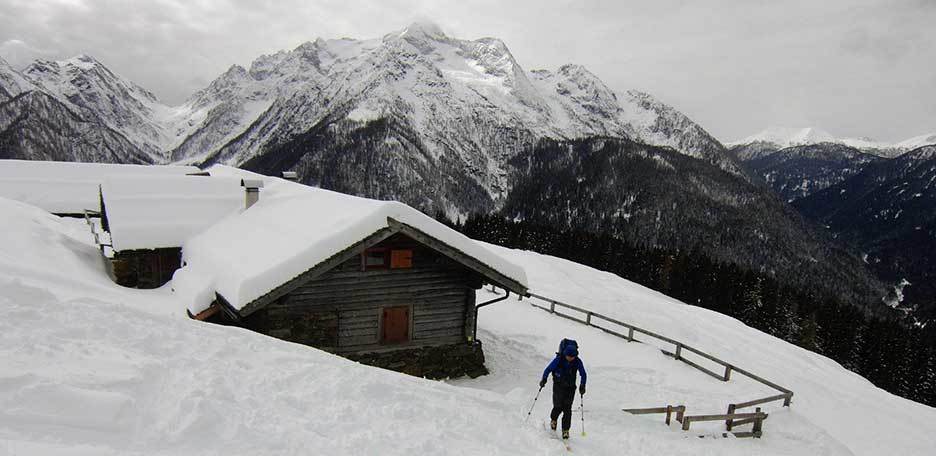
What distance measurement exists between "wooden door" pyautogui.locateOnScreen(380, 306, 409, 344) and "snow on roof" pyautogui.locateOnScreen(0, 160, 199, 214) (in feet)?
95.7

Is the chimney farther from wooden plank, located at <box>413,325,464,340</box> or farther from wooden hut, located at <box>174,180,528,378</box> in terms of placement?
wooden plank, located at <box>413,325,464,340</box>

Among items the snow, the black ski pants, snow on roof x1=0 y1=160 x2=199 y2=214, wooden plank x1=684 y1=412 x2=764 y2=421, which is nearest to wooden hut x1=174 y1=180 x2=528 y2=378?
the snow

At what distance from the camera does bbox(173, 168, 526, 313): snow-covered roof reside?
1227 centimetres

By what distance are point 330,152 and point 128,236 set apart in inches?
6905

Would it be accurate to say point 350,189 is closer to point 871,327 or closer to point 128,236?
point 871,327

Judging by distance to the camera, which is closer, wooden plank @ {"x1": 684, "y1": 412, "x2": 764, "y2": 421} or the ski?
the ski

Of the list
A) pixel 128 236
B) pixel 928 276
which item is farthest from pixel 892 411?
pixel 928 276

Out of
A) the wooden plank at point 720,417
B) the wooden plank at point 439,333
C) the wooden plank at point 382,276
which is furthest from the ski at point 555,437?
the wooden plank at point 382,276

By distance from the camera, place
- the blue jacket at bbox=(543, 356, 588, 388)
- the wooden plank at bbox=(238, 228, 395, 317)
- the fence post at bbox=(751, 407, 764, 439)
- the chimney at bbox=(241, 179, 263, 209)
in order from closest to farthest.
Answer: the blue jacket at bbox=(543, 356, 588, 388)
the wooden plank at bbox=(238, 228, 395, 317)
the fence post at bbox=(751, 407, 764, 439)
the chimney at bbox=(241, 179, 263, 209)

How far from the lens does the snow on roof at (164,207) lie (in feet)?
60.5

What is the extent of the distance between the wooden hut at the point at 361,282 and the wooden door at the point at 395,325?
29 mm

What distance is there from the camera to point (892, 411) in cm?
2517

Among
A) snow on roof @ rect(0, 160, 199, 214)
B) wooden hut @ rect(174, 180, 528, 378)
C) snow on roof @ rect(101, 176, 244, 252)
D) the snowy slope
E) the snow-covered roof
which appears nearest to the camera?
the snow-covered roof

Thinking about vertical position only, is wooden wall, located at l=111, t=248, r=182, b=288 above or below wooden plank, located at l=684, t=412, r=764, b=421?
above
